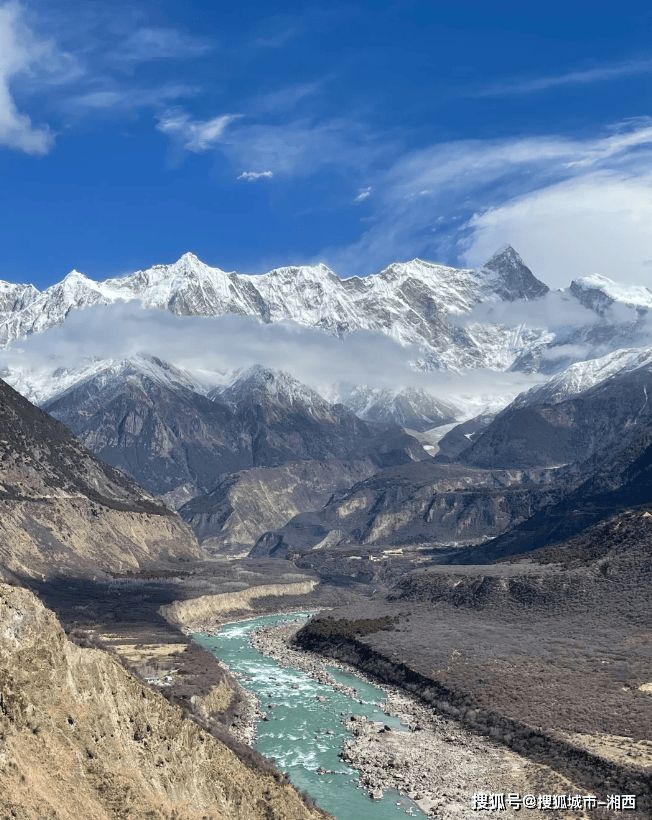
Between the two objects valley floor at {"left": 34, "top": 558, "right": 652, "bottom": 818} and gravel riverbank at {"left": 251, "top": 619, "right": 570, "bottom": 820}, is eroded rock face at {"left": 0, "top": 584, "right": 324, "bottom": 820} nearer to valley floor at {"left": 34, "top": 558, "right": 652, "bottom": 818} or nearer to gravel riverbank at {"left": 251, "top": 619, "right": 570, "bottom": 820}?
valley floor at {"left": 34, "top": 558, "right": 652, "bottom": 818}

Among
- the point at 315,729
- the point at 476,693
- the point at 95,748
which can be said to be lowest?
the point at 476,693

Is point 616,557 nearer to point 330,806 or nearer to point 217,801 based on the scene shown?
point 330,806

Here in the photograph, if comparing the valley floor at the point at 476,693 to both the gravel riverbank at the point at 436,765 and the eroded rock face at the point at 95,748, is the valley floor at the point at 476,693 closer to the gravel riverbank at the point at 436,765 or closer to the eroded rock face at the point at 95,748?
the gravel riverbank at the point at 436,765

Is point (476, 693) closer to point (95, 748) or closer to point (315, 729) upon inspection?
point (315, 729)

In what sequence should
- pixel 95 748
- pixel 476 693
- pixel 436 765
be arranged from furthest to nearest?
pixel 476 693 → pixel 436 765 → pixel 95 748

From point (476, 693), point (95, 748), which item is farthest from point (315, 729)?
point (95, 748)

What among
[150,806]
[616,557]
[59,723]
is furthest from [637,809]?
[616,557]

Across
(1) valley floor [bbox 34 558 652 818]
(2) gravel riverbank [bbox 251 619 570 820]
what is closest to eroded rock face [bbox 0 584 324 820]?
(1) valley floor [bbox 34 558 652 818]
